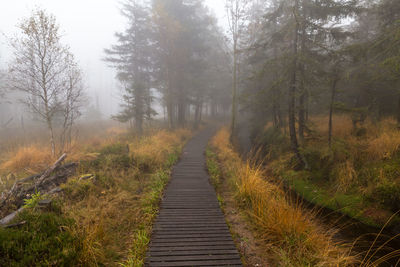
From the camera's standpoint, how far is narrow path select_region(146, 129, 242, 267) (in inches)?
127

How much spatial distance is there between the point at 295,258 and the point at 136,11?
66.1ft

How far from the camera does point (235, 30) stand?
1340 centimetres

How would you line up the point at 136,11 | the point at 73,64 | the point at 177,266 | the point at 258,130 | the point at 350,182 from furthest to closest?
the point at 258,130 → the point at 136,11 → the point at 73,64 → the point at 350,182 → the point at 177,266

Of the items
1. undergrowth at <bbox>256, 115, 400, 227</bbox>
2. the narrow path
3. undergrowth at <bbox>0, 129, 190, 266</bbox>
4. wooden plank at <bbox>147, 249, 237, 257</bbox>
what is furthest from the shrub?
undergrowth at <bbox>0, 129, 190, 266</bbox>

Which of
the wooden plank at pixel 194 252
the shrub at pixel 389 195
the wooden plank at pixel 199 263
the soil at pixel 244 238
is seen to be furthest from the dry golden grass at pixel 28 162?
the shrub at pixel 389 195

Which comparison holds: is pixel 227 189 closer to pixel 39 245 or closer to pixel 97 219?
pixel 97 219

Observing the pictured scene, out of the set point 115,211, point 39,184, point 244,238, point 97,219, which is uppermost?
point 39,184

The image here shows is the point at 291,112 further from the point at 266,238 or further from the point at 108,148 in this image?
the point at 108,148

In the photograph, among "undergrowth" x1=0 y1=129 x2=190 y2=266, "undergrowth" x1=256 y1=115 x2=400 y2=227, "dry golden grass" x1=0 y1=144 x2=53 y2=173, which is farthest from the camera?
"dry golden grass" x1=0 y1=144 x2=53 y2=173

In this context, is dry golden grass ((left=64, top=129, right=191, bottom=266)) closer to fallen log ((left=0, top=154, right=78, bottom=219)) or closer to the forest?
the forest

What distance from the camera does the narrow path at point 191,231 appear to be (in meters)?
3.21

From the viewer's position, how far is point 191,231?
13.1 ft

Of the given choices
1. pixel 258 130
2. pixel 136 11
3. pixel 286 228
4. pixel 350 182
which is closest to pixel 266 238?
pixel 286 228

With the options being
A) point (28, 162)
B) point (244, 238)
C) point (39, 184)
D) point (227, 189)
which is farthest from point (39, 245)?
point (28, 162)
